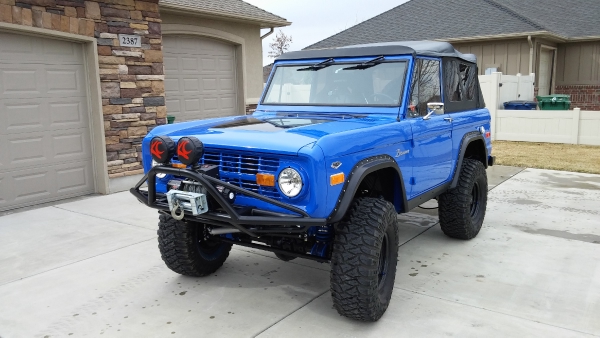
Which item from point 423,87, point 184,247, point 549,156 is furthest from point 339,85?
point 549,156

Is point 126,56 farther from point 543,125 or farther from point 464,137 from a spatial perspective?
point 543,125

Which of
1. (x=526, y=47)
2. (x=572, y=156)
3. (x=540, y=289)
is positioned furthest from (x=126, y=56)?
(x=526, y=47)

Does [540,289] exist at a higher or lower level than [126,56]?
lower

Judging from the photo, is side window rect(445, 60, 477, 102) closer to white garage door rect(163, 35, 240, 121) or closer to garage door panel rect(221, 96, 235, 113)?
white garage door rect(163, 35, 240, 121)

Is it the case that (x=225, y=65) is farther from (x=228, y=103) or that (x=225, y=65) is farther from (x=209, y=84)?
(x=228, y=103)

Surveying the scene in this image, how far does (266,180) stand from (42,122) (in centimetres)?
526

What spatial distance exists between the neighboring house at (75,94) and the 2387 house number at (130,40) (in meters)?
0.02

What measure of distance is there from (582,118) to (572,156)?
2.19 m

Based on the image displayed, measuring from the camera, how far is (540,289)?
169 inches

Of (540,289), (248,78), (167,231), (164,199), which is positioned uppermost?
(248,78)

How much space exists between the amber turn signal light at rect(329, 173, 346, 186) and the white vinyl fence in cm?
1170

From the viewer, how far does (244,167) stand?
355 cm

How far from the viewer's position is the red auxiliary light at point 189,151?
341 cm

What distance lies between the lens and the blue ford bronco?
3344mm
